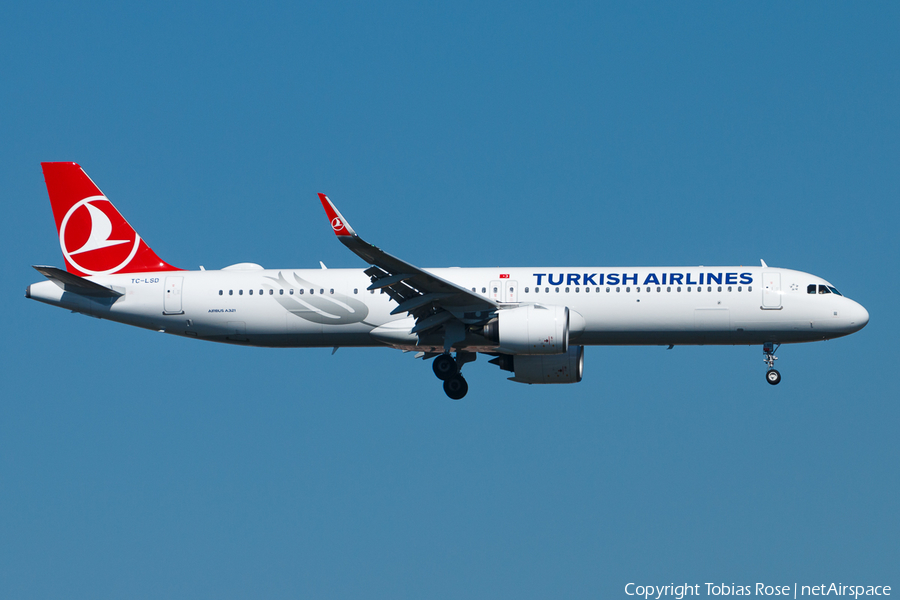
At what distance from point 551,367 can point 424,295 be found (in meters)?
6.07

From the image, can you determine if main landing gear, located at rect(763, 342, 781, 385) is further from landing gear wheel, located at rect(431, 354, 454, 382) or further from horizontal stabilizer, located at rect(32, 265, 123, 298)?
horizontal stabilizer, located at rect(32, 265, 123, 298)

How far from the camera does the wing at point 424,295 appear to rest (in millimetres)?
34594

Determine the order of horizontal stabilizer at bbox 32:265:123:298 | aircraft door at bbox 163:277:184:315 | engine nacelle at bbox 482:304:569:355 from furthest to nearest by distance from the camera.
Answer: aircraft door at bbox 163:277:184:315, horizontal stabilizer at bbox 32:265:123:298, engine nacelle at bbox 482:304:569:355

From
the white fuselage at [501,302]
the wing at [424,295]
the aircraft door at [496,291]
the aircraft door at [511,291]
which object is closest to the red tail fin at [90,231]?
the white fuselage at [501,302]

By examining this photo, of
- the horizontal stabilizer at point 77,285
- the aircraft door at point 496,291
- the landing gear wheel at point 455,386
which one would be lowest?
the landing gear wheel at point 455,386

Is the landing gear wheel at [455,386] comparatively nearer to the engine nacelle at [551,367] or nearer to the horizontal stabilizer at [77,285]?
the engine nacelle at [551,367]

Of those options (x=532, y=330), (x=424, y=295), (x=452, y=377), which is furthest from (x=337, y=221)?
(x=452, y=377)

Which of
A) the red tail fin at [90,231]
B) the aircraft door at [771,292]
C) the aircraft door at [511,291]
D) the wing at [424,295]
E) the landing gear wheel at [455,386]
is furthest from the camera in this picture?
the red tail fin at [90,231]

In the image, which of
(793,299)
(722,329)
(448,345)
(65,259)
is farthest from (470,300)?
(65,259)

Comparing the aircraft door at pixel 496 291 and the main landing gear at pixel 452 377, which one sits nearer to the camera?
the aircraft door at pixel 496 291

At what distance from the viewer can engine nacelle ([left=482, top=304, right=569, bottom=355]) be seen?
Result: 35.5 m

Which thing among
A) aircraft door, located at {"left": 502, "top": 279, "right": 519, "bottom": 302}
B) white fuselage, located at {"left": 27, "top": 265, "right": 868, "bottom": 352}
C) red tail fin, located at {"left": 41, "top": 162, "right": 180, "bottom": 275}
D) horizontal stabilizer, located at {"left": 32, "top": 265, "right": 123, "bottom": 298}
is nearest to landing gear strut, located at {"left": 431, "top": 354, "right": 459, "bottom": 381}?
white fuselage, located at {"left": 27, "top": 265, "right": 868, "bottom": 352}

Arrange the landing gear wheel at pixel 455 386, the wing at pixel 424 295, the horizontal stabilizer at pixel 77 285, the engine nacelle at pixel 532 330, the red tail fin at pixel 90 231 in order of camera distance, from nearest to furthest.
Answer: the wing at pixel 424 295, the engine nacelle at pixel 532 330, the horizontal stabilizer at pixel 77 285, the landing gear wheel at pixel 455 386, the red tail fin at pixel 90 231

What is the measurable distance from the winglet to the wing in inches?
30.9
